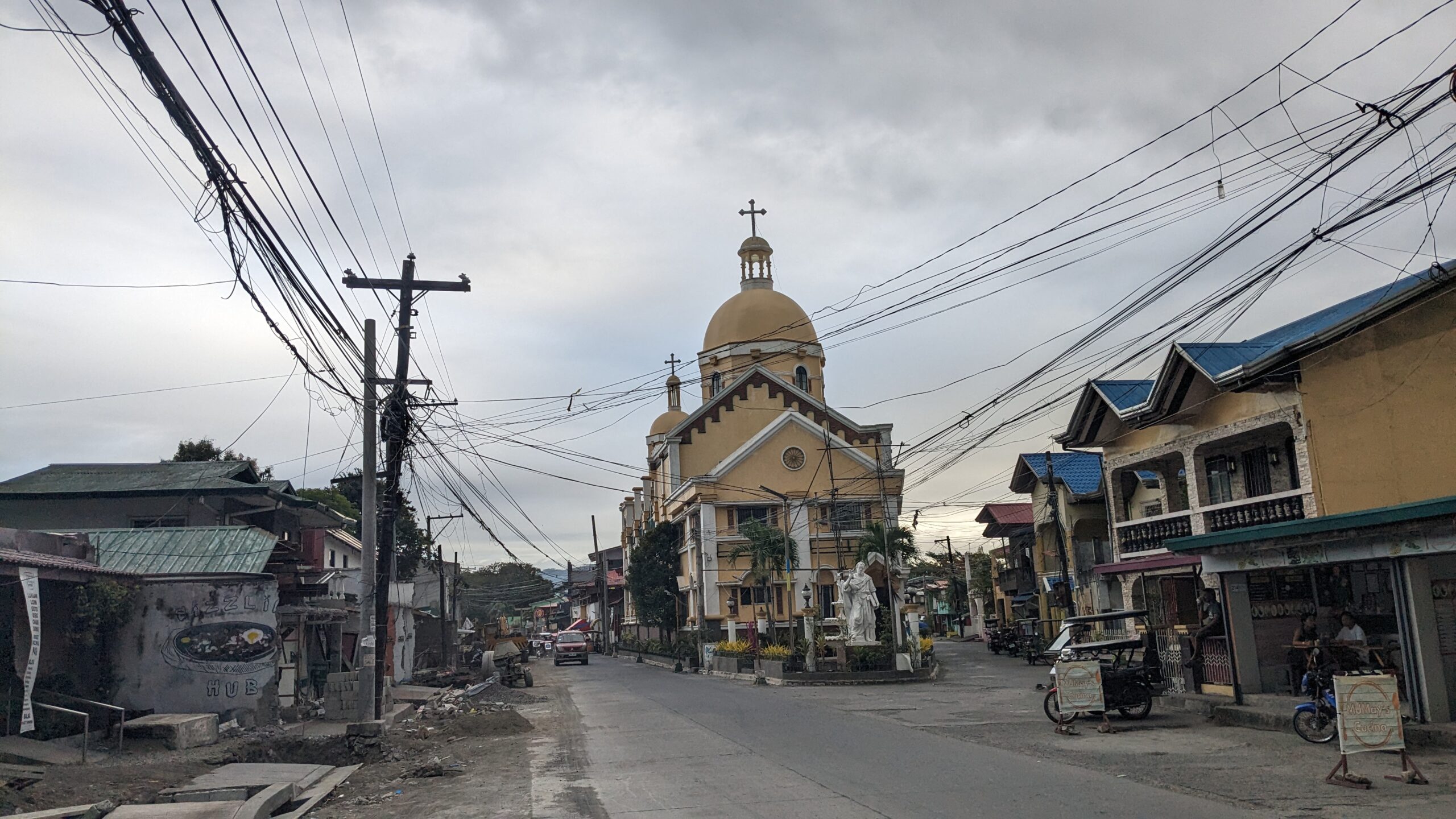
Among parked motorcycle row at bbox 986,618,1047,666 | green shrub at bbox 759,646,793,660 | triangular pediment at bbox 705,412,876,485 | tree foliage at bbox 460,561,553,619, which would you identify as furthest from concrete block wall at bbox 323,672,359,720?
tree foliage at bbox 460,561,553,619

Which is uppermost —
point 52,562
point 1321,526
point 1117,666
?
point 52,562

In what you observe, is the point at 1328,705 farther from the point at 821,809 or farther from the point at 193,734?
the point at 193,734

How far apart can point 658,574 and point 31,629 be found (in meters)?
42.6

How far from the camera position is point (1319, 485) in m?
19.0

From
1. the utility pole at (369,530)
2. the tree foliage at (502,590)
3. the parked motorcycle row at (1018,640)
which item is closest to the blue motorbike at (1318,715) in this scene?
the utility pole at (369,530)

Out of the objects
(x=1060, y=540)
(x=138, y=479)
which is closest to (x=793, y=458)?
(x=1060, y=540)

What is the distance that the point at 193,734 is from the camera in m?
17.8

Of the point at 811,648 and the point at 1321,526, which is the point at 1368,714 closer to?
the point at 1321,526

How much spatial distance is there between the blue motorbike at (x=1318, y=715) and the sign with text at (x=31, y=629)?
57.7 feet

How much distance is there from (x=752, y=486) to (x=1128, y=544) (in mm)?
27734

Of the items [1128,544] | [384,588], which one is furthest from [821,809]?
[1128,544]

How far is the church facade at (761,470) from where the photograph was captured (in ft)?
165

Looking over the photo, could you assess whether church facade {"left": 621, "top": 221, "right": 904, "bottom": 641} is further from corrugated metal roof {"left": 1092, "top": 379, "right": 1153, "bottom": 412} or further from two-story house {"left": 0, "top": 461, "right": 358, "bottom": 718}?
two-story house {"left": 0, "top": 461, "right": 358, "bottom": 718}

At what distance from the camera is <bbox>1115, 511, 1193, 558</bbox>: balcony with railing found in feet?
78.5
